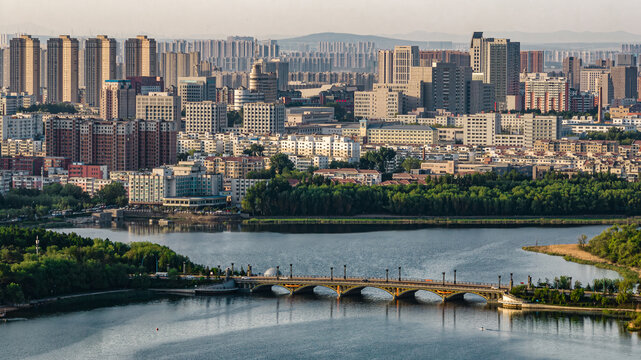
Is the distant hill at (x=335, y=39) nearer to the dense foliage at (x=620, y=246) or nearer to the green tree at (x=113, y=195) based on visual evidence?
the green tree at (x=113, y=195)

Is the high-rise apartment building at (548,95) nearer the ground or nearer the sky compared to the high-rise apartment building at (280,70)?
nearer the ground

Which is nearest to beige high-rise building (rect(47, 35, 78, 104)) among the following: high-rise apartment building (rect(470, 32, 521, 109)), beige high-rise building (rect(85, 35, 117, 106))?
beige high-rise building (rect(85, 35, 117, 106))

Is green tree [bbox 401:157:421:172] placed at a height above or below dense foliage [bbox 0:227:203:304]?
above

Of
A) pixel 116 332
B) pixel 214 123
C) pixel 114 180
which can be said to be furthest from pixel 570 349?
pixel 214 123

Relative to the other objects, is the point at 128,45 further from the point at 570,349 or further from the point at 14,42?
the point at 570,349

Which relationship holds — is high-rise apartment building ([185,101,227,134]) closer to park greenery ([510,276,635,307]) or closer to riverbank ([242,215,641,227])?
riverbank ([242,215,641,227])

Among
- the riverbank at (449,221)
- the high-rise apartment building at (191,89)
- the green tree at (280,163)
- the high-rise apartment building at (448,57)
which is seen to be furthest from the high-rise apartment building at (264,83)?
the riverbank at (449,221)
